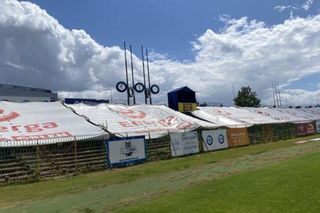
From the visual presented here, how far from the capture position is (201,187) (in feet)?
43.0

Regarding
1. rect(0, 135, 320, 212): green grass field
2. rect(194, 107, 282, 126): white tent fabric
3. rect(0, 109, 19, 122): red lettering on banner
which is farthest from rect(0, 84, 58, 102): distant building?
rect(0, 135, 320, 212): green grass field

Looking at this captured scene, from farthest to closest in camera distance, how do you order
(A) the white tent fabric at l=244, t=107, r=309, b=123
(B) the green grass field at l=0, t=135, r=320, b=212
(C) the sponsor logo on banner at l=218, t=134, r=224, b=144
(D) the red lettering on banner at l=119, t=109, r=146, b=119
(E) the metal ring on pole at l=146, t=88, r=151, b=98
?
(A) the white tent fabric at l=244, t=107, r=309, b=123 < (E) the metal ring on pole at l=146, t=88, r=151, b=98 < (D) the red lettering on banner at l=119, t=109, r=146, b=119 < (C) the sponsor logo on banner at l=218, t=134, r=224, b=144 < (B) the green grass field at l=0, t=135, r=320, b=212

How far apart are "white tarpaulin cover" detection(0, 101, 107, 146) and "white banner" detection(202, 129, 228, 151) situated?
1063cm

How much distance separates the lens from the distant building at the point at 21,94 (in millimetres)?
66312

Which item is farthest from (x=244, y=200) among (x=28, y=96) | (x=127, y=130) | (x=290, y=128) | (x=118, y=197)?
(x=28, y=96)

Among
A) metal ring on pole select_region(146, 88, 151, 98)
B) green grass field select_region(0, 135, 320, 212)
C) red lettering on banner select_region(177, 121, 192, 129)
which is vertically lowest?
green grass field select_region(0, 135, 320, 212)

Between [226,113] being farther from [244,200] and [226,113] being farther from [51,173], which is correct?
[244,200]

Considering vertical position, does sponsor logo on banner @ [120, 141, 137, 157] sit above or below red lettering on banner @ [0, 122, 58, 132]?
below

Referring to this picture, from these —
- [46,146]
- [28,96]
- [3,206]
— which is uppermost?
[28,96]

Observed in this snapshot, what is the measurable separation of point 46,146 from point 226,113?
30899mm

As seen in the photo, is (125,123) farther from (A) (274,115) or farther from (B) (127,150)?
(A) (274,115)

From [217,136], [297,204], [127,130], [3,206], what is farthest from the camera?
[217,136]

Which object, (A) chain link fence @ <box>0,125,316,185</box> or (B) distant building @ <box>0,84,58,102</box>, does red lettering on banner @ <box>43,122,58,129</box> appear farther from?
(B) distant building @ <box>0,84,58,102</box>

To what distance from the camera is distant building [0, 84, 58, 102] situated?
6631 centimetres
